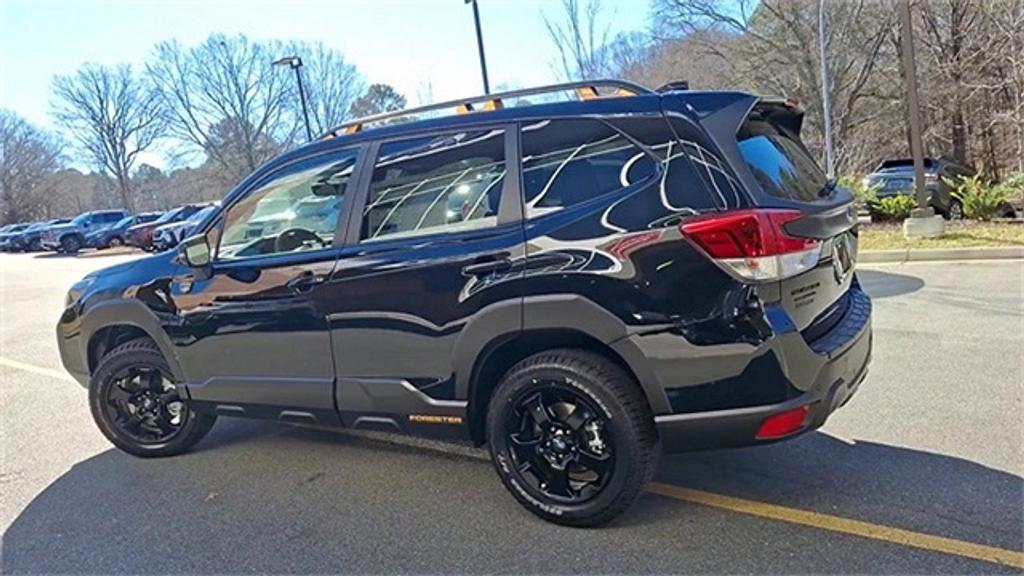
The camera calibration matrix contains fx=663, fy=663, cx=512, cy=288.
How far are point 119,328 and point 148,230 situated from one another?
2582 centimetres

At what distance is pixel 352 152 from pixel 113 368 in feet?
7.13

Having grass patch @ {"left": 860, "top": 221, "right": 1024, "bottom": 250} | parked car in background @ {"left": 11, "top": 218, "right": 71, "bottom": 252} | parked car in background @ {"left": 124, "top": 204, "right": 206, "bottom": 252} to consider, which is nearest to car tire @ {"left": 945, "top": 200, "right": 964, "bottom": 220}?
grass patch @ {"left": 860, "top": 221, "right": 1024, "bottom": 250}

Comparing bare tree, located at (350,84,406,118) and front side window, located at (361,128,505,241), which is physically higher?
bare tree, located at (350,84,406,118)

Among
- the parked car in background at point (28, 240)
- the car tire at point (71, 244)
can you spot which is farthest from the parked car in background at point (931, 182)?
the parked car in background at point (28, 240)

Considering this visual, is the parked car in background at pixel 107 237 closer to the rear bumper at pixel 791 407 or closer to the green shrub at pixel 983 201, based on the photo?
the green shrub at pixel 983 201

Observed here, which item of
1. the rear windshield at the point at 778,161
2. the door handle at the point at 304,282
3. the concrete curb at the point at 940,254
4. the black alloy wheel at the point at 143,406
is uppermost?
the rear windshield at the point at 778,161

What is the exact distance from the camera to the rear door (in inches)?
103

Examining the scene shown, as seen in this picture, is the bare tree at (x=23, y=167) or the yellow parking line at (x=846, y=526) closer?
the yellow parking line at (x=846, y=526)

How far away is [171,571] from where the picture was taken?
9.37 feet

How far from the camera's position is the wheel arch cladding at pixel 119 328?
3.92 meters

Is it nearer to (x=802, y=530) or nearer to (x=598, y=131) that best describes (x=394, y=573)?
(x=802, y=530)

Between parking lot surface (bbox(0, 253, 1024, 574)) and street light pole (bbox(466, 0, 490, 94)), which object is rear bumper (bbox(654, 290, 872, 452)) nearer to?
parking lot surface (bbox(0, 253, 1024, 574))

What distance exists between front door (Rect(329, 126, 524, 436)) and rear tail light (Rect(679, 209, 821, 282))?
77 centimetres

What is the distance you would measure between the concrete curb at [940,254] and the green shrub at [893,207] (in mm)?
3404
